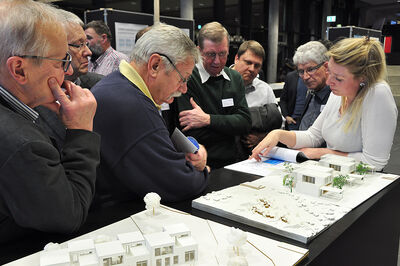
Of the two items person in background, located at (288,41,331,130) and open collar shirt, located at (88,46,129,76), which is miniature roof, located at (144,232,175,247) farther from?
open collar shirt, located at (88,46,129,76)

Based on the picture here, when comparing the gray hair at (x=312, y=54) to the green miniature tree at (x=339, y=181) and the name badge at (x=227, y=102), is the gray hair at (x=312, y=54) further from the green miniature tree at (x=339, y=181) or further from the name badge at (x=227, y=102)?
the green miniature tree at (x=339, y=181)

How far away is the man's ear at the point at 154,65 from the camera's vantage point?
Result: 1.57 m

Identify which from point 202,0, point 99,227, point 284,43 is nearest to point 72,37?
point 99,227

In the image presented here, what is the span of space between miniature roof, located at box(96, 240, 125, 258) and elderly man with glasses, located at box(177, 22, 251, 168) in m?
1.60

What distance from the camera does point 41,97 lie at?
1.06 meters

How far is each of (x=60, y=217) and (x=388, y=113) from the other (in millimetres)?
1813

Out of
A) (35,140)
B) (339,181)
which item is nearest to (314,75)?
(339,181)

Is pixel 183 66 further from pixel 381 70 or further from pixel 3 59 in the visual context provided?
pixel 381 70

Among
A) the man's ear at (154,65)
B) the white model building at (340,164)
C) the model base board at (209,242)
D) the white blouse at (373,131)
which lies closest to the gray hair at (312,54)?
the white blouse at (373,131)

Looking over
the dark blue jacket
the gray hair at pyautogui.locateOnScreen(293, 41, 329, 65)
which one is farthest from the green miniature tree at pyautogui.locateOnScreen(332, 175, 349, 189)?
the gray hair at pyautogui.locateOnScreen(293, 41, 329, 65)

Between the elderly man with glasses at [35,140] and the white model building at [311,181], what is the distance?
87cm

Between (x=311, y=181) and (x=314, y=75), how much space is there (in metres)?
1.68

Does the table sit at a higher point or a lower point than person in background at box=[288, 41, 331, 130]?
lower

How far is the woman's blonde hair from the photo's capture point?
82.4 inches
